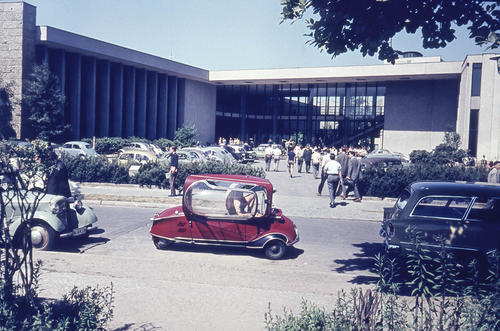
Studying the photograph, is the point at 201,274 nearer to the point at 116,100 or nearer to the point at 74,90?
the point at 74,90

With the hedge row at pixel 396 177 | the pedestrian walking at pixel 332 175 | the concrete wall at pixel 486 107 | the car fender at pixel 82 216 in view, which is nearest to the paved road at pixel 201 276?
the car fender at pixel 82 216

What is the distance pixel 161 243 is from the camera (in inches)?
364

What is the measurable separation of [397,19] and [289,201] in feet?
34.6

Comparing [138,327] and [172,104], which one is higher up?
[172,104]

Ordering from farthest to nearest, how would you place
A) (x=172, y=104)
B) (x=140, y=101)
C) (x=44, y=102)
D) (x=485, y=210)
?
1. (x=172, y=104)
2. (x=140, y=101)
3. (x=44, y=102)
4. (x=485, y=210)

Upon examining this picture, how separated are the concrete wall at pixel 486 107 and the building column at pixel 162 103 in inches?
1234

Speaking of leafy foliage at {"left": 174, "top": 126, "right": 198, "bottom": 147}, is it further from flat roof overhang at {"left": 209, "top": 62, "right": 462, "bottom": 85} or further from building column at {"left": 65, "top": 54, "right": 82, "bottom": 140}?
building column at {"left": 65, "top": 54, "right": 82, "bottom": 140}

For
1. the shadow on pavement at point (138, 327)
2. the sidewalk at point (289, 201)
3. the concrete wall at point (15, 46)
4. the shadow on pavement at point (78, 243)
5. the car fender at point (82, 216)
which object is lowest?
the shadow on pavement at point (78, 243)

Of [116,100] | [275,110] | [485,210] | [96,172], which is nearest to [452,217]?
[485,210]

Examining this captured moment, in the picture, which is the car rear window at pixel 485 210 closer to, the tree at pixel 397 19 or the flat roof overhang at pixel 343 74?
the tree at pixel 397 19

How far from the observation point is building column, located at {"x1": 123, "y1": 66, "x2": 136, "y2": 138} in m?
46.8

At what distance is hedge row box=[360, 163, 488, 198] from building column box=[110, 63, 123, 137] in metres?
32.7

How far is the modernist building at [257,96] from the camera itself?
35719 millimetres

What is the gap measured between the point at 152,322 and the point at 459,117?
43.0m
